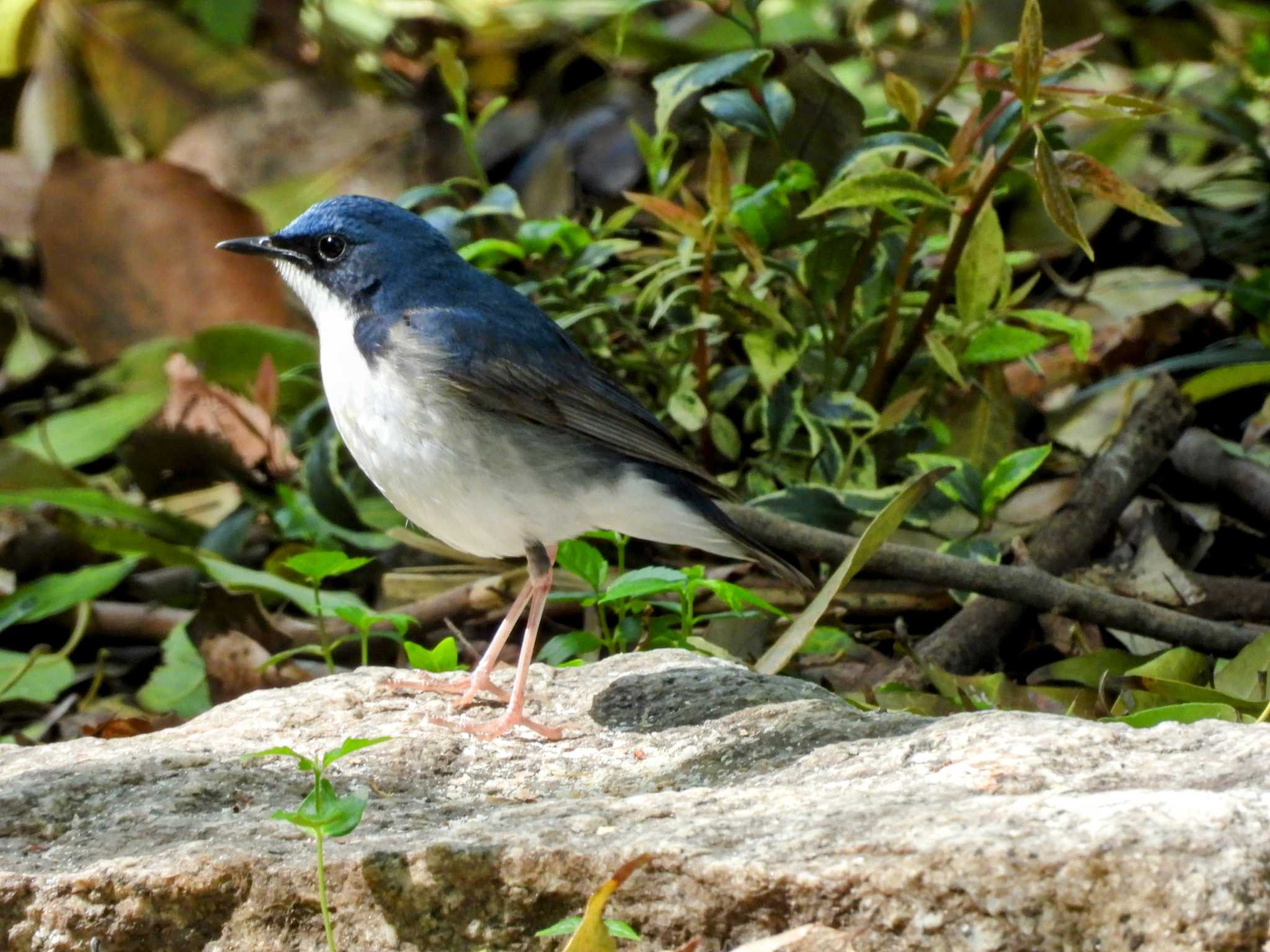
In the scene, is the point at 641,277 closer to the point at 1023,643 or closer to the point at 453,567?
the point at 453,567

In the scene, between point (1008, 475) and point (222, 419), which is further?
point (222, 419)

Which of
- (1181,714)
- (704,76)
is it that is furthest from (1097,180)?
(1181,714)

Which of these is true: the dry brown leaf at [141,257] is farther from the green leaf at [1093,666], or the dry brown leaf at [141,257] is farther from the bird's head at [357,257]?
the green leaf at [1093,666]

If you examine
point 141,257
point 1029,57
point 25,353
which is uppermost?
point 1029,57

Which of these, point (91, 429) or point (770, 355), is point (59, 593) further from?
point (770, 355)

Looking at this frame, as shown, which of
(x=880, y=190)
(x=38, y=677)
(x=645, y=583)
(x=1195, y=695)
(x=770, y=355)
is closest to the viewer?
(x=1195, y=695)

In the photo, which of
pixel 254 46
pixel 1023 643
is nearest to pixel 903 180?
pixel 1023 643

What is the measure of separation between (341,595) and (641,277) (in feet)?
4.89

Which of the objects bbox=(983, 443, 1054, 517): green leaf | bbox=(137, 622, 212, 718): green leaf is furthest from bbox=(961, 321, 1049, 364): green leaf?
bbox=(137, 622, 212, 718): green leaf

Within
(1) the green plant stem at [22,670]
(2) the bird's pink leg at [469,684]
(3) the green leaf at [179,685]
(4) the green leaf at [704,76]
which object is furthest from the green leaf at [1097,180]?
(1) the green plant stem at [22,670]

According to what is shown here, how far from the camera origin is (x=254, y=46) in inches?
340

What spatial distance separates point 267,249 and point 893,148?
6.05 ft

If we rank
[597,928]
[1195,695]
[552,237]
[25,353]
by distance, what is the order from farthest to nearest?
[25,353] < [552,237] < [1195,695] < [597,928]

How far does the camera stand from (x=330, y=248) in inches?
177
